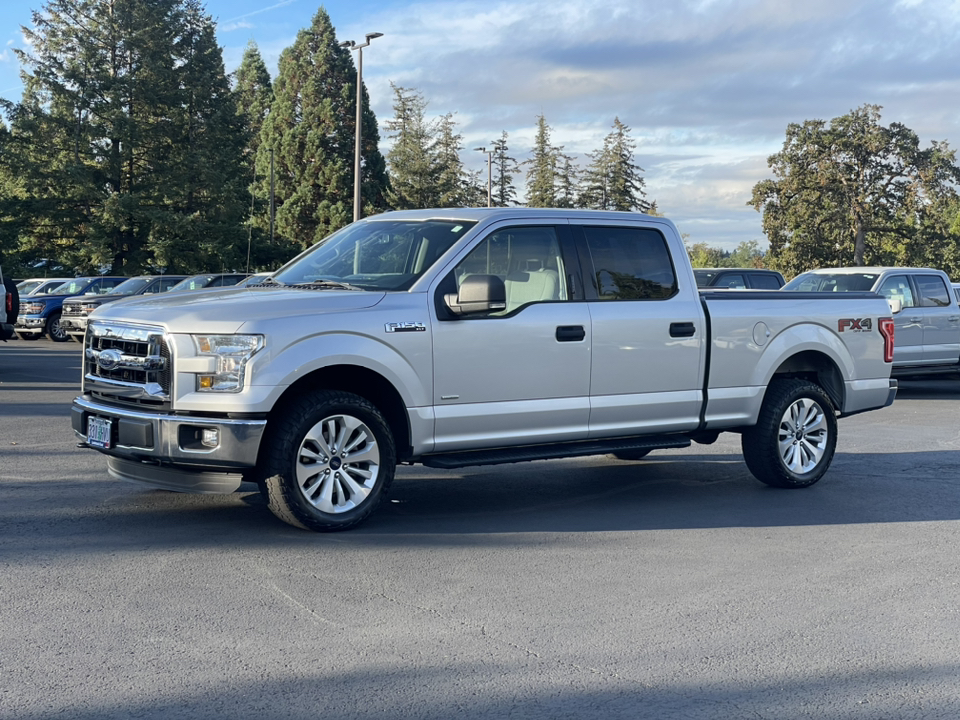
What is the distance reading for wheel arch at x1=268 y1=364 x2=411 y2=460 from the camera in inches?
270

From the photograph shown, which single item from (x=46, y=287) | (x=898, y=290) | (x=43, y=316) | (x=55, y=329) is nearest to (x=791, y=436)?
(x=898, y=290)

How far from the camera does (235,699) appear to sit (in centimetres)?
408

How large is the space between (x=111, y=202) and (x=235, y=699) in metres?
44.8

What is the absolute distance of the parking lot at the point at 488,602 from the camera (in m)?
4.19

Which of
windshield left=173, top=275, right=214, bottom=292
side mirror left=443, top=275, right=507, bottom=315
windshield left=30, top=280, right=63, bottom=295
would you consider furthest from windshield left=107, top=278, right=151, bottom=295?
side mirror left=443, top=275, right=507, bottom=315

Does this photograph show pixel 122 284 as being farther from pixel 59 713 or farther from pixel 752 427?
pixel 59 713

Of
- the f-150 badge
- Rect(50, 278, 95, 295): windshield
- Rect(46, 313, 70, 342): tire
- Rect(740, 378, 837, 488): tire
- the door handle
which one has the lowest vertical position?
Rect(740, 378, 837, 488): tire

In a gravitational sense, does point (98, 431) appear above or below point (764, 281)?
below

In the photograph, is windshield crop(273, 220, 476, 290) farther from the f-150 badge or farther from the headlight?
the headlight

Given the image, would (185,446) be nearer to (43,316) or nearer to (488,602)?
(488,602)

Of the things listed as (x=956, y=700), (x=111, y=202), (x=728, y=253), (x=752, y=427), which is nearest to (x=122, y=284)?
(x=111, y=202)

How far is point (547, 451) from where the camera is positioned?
7461mm

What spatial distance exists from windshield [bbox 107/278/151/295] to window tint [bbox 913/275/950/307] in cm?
1858

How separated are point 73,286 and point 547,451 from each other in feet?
81.7
